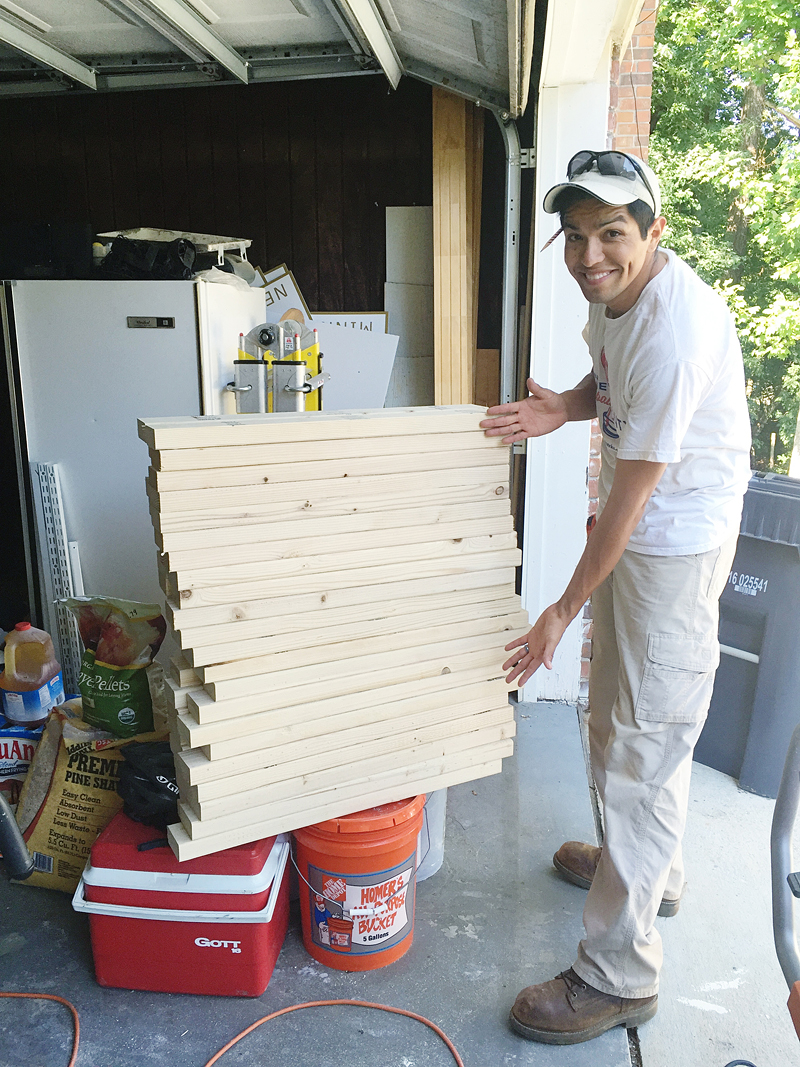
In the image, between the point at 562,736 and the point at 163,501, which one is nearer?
the point at 163,501

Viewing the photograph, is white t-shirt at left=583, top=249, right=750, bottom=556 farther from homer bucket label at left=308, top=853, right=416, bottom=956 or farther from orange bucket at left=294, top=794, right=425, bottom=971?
homer bucket label at left=308, top=853, right=416, bottom=956

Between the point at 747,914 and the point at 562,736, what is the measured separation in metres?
1.06

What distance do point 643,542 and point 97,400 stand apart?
2.40 metres

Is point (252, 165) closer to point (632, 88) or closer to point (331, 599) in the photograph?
point (632, 88)

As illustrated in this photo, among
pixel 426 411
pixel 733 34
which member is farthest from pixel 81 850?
pixel 733 34

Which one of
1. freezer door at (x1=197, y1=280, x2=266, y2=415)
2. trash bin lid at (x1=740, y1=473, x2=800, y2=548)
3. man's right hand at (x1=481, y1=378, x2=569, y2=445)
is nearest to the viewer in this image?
man's right hand at (x1=481, y1=378, x2=569, y2=445)

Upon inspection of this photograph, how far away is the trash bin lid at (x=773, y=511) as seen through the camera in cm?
285

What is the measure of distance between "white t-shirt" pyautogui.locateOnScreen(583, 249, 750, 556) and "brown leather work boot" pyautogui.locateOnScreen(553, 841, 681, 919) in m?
1.13

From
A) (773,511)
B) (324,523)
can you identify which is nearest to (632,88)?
(773,511)

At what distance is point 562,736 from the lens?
3312 millimetres

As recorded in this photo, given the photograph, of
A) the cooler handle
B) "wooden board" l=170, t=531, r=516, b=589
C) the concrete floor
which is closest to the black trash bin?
the concrete floor

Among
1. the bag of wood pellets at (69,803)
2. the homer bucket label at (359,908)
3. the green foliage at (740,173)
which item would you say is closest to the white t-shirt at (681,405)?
the homer bucket label at (359,908)

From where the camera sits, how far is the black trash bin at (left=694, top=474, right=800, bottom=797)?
9.47 feet

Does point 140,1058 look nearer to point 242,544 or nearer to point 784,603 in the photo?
point 242,544
